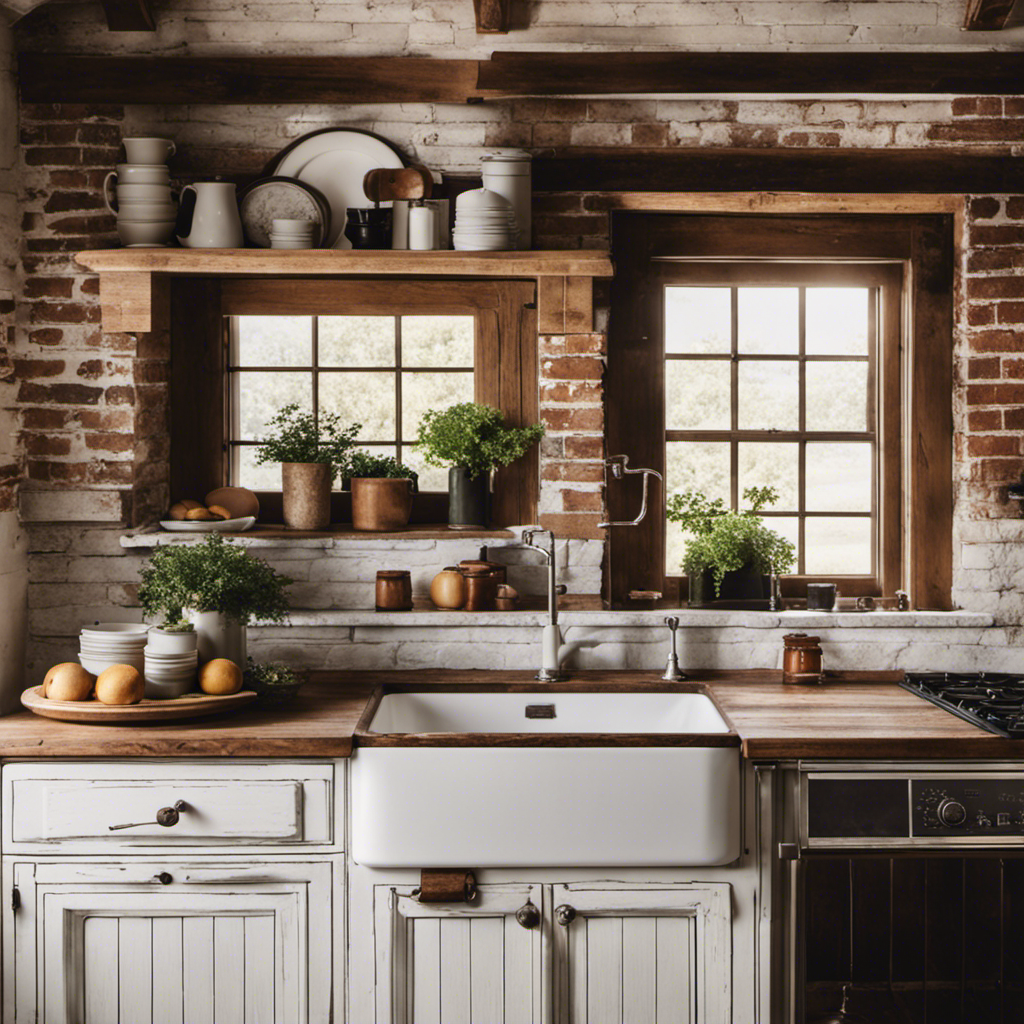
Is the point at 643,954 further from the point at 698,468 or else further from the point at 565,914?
the point at 698,468

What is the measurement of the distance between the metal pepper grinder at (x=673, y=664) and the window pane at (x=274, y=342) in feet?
4.50

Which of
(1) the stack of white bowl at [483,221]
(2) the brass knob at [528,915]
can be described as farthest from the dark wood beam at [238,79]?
(2) the brass knob at [528,915]

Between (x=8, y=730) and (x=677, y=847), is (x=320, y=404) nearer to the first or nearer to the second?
(x=8, y=730)

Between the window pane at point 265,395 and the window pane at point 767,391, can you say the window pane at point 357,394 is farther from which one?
the window pane at point 767,391

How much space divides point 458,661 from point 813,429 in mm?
1339

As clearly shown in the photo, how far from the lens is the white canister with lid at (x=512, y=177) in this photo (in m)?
3.13

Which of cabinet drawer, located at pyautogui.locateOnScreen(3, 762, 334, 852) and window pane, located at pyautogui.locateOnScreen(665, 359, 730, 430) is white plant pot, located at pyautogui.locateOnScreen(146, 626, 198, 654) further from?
window pane, located at pyautogui.locateOnScreen(665, 359, 730, 430)

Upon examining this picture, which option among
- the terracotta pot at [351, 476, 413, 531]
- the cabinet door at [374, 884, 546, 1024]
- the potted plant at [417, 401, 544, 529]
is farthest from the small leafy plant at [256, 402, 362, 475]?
the cabinet door at [374, 884, 546, 1024]

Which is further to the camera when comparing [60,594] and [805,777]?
[60,594]

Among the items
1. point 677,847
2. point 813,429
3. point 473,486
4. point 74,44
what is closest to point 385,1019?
point 677,847

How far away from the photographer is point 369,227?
3.11 meters

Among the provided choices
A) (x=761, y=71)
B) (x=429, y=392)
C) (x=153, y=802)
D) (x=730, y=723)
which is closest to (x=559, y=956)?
(x=730, y=723)

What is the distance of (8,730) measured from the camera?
8.79 feet

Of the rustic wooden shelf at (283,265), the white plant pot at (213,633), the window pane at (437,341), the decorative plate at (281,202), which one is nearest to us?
the white plant pot at (213,633)
